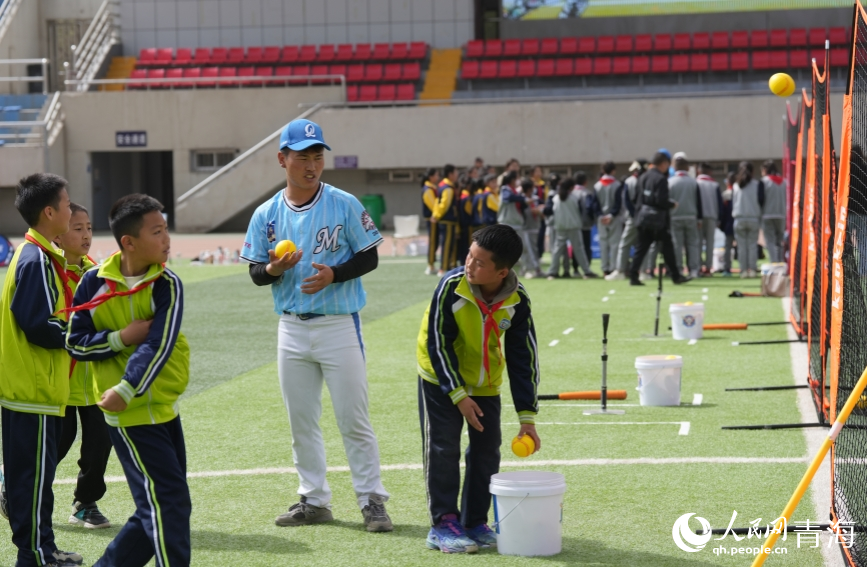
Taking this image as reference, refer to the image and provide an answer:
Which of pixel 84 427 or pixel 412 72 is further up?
pixel 412 72

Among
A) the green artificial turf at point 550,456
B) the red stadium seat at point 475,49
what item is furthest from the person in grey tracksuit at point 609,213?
the red stadium seat at point 475,49

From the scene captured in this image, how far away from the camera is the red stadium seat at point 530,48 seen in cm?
3712

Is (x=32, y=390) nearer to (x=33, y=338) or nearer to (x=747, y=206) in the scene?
(x=33, y=338)

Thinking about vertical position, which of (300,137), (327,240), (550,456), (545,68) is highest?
(545,68)

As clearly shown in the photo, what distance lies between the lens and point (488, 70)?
3594 cm

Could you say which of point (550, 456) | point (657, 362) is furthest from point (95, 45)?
point (550, 456)

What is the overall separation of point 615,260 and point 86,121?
67.6 ft

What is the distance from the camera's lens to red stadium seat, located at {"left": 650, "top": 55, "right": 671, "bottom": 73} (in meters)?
34.9

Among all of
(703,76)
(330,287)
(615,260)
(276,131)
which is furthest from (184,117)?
(330,287)

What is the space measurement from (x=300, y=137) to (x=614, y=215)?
15474 mm

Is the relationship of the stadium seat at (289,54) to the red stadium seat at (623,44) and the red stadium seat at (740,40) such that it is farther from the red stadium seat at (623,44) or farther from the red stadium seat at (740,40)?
the red stadium seat at (740,40)

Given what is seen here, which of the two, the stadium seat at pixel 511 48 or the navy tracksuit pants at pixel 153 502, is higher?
the stadium seat at pixel 511 48

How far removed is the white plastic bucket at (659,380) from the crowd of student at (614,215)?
9.97 metres

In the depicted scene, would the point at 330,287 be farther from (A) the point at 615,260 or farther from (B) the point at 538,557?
(A) the point at 615,260
